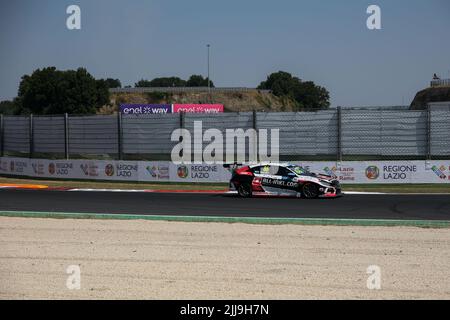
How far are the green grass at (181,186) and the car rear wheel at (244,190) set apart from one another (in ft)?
13.4

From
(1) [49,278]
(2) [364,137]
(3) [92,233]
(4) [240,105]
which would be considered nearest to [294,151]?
(2) [364,137]

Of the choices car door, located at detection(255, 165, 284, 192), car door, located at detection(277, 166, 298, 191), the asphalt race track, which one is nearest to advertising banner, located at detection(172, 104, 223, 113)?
the asphalt race track

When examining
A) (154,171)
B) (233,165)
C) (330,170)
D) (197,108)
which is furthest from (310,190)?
(197,108)

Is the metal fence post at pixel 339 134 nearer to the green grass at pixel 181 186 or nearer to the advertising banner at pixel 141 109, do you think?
the green grass at pixel 181 186

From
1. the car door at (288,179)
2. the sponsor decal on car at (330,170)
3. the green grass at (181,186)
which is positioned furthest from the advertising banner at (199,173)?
the car door at (288,179)

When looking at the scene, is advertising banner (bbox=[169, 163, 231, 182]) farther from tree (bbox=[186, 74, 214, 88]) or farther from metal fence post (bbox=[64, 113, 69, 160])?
tree (bbox=[186, 74, 214, 88])

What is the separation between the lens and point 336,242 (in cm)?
1206

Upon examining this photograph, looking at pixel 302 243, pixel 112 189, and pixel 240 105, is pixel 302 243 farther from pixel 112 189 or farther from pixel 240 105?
pixel 240 105

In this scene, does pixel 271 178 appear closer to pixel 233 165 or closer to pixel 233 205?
→ pixel 233 205

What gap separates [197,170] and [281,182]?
21.8ft

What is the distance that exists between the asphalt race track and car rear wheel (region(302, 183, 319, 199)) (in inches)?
21.5

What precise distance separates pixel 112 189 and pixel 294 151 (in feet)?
24.6

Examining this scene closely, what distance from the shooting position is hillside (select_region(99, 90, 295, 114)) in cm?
10100

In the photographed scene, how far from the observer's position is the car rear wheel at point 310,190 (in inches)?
798
